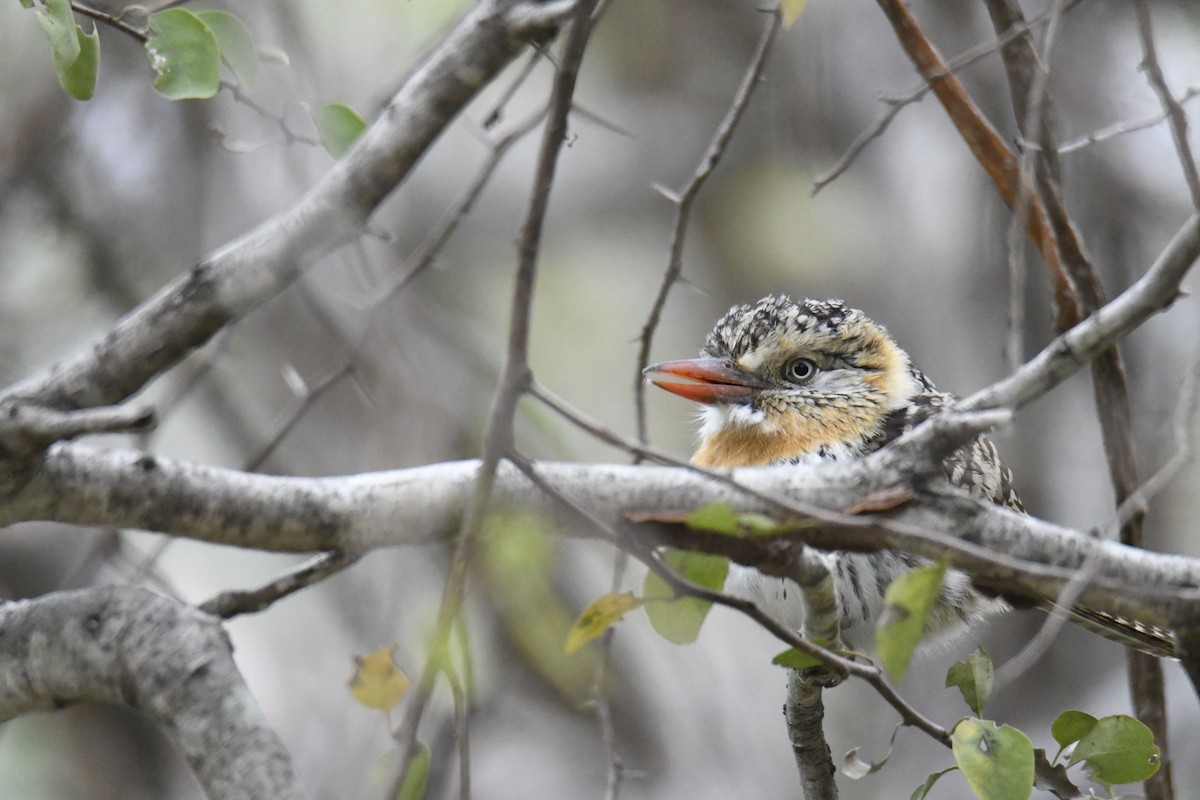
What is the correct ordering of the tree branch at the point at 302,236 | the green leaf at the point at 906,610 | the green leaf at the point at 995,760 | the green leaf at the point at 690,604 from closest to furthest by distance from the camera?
the green leaf at the point at 906,610
the green leaf at the point at 995,760
the green leaf at the point at 690,604
the tree branch at the point at 302,236

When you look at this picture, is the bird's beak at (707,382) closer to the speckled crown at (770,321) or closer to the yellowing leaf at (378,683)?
the speckled crown at (770,321)

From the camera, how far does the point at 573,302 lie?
22.5ft

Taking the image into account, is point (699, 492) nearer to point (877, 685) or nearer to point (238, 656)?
point (877, 685)

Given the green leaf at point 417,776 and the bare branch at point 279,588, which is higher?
the green leaf at point 417,776

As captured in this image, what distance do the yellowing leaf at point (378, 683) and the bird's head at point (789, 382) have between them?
154 centimetres

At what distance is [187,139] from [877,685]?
4.38 meters

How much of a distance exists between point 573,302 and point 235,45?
184 inches

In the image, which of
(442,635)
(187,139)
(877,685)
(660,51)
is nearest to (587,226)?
(660,51)

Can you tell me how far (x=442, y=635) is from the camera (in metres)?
1.31

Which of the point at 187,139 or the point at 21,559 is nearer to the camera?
the point at 21,559

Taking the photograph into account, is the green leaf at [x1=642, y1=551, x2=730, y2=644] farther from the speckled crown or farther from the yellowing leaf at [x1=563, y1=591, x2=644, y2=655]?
the speckled crown

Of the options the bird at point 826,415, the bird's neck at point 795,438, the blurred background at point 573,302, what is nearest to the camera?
the bird at point 826,415

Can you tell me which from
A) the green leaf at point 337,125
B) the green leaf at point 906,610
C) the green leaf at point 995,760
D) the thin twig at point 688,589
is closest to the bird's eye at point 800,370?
the green leaf at point 337,125

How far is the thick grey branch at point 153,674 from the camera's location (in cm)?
184
